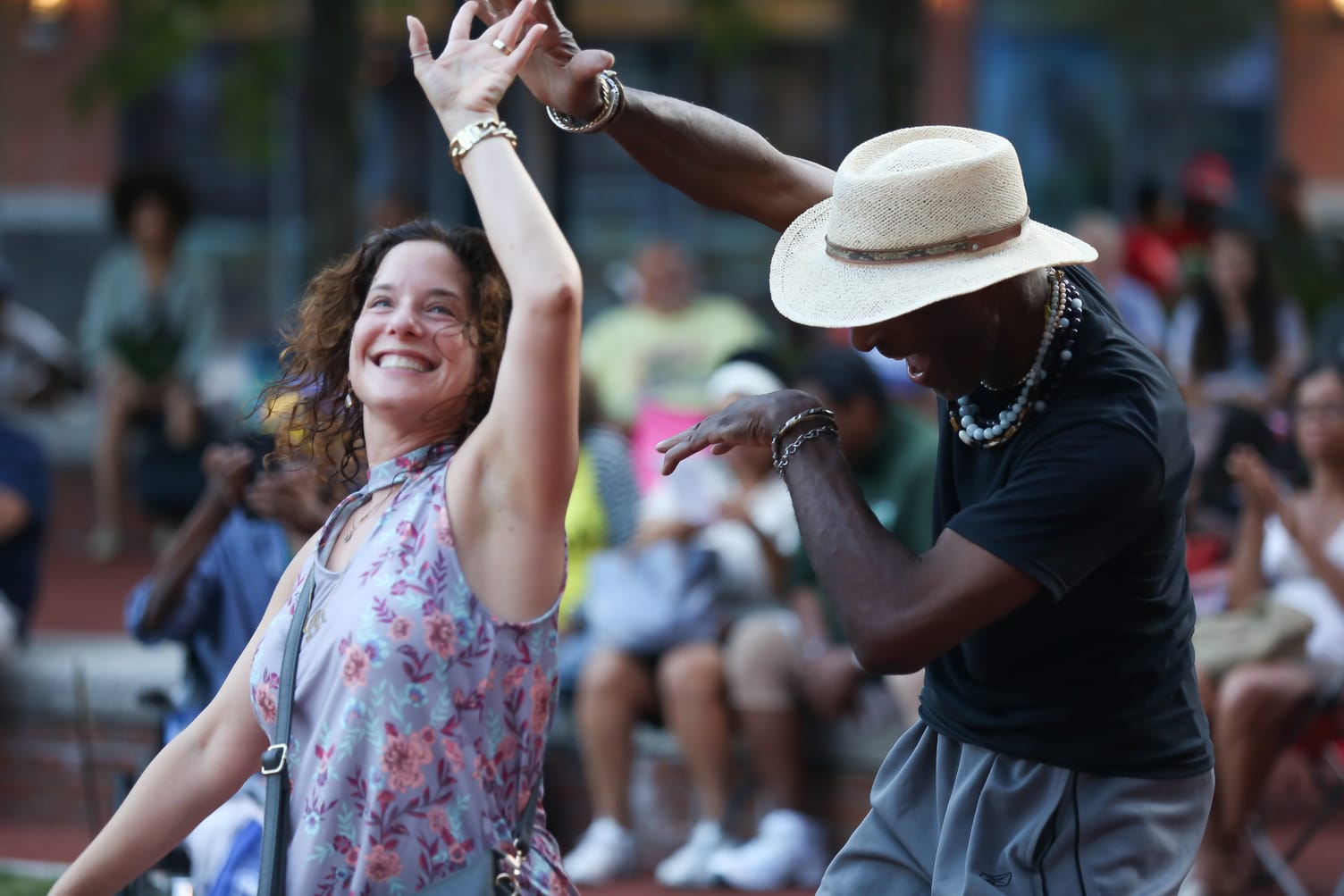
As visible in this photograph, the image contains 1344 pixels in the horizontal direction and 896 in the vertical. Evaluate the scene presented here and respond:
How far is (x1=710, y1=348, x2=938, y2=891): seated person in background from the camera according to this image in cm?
590

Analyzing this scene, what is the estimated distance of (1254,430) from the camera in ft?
20.8

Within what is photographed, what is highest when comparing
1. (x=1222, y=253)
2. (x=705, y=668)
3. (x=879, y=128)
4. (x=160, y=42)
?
(x=160, y=42)

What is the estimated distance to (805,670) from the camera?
19.8 ft

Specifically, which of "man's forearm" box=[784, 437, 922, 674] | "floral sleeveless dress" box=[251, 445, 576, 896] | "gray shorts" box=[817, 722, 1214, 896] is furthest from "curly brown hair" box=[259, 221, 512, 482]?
"gray shorts" box=[817, 722, 1214, 896]

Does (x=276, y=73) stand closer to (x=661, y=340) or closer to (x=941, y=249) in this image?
(x=661, y=340)

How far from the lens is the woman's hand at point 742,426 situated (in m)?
2.81

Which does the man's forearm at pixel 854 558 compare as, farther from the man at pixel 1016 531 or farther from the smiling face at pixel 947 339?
the smiling face at pixel 947 339

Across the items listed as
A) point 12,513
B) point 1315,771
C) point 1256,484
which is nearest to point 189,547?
point 12,513

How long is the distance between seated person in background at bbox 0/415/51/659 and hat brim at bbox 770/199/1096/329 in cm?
497

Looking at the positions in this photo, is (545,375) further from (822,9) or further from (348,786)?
(822,9)

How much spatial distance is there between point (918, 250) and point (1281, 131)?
11854 mm

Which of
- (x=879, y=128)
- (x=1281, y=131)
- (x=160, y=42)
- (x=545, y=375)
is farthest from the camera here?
(x=1281, y=131)

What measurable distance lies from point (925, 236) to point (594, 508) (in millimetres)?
4006

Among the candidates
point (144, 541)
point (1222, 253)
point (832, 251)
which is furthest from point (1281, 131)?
point (832, 251)
